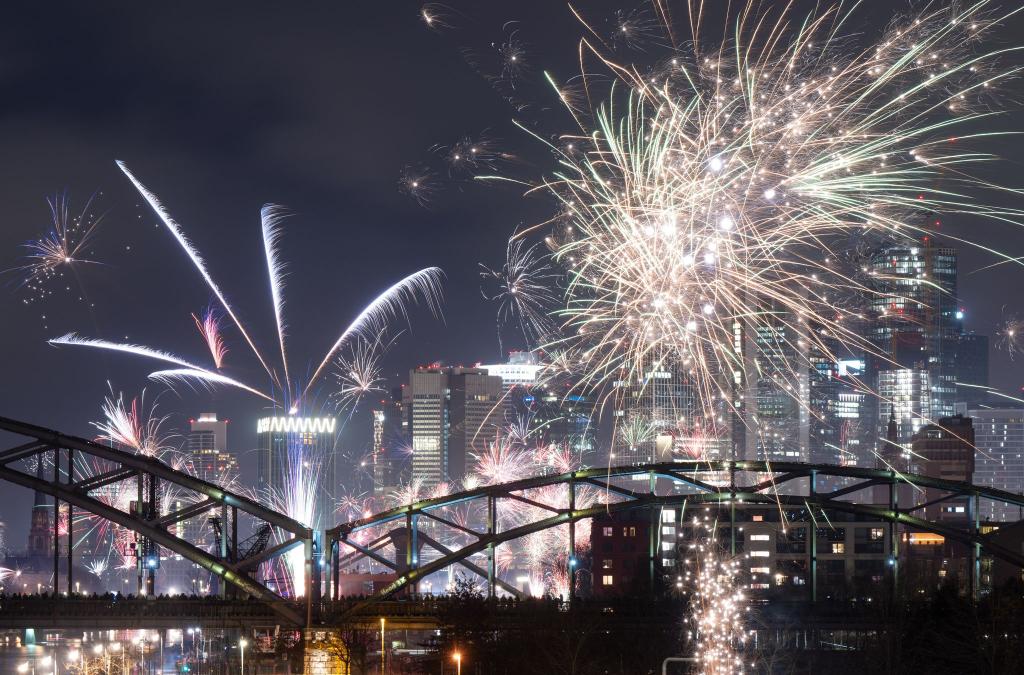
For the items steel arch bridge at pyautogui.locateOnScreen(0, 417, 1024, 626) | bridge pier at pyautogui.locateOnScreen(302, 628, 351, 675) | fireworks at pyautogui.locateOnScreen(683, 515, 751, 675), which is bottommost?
bridge pier at pyautogui.locateOnScreen(302, 628, 351, 675)

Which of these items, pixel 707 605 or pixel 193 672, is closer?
pixel 707 605

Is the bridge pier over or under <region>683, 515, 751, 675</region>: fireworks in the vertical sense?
under

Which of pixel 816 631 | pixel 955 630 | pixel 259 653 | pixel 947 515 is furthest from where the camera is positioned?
pixel 947 515

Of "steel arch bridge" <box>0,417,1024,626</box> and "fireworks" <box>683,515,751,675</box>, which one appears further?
"steel arch bridge" <box>0,417,1024,626</box>

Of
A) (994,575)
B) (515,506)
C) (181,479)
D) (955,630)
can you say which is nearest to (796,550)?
(994,575)

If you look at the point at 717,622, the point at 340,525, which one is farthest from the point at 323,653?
the point at 717,622

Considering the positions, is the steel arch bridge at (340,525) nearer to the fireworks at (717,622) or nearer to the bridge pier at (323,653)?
the bridge pier at (323,653)

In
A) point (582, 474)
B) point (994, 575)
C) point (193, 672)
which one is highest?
point (582, 474)

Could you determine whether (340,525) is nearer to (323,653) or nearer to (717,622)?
(323,653)

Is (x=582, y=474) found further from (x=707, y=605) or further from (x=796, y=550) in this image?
(x=796, y=550)

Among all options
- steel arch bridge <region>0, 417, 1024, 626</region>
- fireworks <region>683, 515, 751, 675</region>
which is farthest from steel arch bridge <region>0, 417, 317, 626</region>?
fireworks <region>683, 515, 751, 675</region>

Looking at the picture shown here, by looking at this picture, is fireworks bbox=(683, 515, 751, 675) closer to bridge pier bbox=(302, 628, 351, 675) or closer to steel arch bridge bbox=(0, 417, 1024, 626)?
steel arch bridge bbox=(0, 417, 1024, 626)
